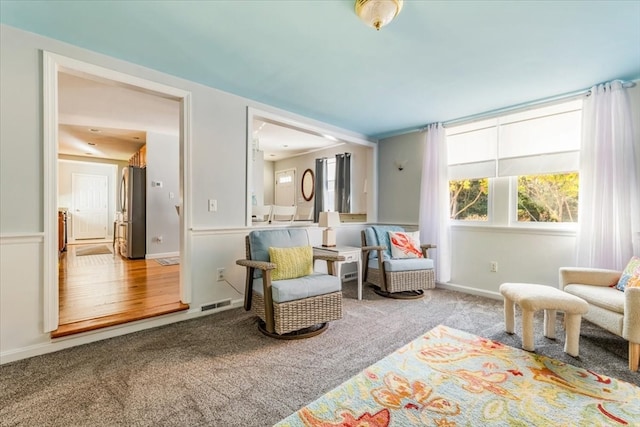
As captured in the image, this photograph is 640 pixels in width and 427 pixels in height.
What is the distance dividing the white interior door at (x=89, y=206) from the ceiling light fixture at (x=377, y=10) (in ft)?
30.0

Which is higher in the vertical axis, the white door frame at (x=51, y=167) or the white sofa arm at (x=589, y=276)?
the white door frame at (x=51, y=167)

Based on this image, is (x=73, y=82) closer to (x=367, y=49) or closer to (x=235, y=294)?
(x=235, y=294)

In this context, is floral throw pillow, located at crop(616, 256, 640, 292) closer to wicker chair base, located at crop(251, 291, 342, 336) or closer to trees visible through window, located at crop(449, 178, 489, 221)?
trees visible through window, located at crop(449, 178, 489, 221)

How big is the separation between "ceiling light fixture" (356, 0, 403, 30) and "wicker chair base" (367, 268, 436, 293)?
2628 millimetres

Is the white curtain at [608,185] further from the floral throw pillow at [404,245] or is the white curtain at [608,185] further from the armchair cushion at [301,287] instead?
the armchair cushion at [301,287]

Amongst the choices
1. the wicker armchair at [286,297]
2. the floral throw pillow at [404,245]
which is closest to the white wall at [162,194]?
the wicker armchair at [286,297]

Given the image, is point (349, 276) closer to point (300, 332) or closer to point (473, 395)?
point (300, 332)

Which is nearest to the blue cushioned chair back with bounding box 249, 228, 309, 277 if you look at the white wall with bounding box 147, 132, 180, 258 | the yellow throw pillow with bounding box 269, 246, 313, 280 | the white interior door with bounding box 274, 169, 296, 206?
the yellow throw pillow with bounding box 269, 246, 313, 280

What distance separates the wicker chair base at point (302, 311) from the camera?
→ 2264 mm

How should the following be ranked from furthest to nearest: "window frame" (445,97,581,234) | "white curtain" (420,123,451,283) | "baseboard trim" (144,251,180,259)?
"baseboard trim" (144,251,180,259) < "white curtain" (420,123,451,283) < "window frame" (445,97,581,234)

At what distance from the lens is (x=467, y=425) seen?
4.61 ft

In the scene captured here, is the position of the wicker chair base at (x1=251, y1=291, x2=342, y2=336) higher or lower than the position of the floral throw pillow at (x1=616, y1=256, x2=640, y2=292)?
lower

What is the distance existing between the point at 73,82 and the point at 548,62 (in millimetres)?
4737

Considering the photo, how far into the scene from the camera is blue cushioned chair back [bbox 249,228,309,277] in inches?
106
